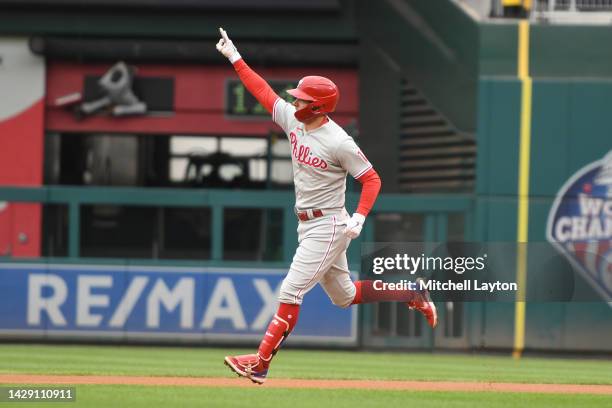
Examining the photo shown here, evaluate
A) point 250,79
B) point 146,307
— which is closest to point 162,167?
point 146,307

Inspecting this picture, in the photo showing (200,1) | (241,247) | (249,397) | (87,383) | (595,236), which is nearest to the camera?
(249,397)

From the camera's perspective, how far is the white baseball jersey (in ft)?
27.9

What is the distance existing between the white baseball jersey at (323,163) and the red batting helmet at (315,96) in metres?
0.12

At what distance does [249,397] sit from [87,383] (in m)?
1.68

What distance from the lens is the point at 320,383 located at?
9.98m

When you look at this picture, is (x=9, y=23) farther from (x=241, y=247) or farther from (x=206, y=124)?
(x=241, y=247)

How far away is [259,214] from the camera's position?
17.3 m

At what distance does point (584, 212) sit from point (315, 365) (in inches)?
202

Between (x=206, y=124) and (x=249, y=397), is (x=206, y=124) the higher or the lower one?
the higher one

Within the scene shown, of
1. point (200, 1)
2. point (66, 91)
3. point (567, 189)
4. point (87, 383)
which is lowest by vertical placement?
point (87, 383)

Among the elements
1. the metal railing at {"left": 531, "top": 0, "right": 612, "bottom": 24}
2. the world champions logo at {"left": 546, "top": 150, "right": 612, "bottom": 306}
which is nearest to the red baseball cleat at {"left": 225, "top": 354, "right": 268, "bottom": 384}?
the world champions logo at {"left": 546, "top": 150, "right": 612, "bottom": 306}

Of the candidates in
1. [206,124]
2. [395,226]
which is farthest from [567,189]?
[206,124]

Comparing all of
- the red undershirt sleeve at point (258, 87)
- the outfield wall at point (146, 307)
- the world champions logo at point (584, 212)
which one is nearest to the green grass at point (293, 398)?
the red undershirt sleeve at point (258, 87)

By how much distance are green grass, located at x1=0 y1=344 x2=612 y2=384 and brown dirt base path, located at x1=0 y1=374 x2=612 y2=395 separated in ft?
1.90
